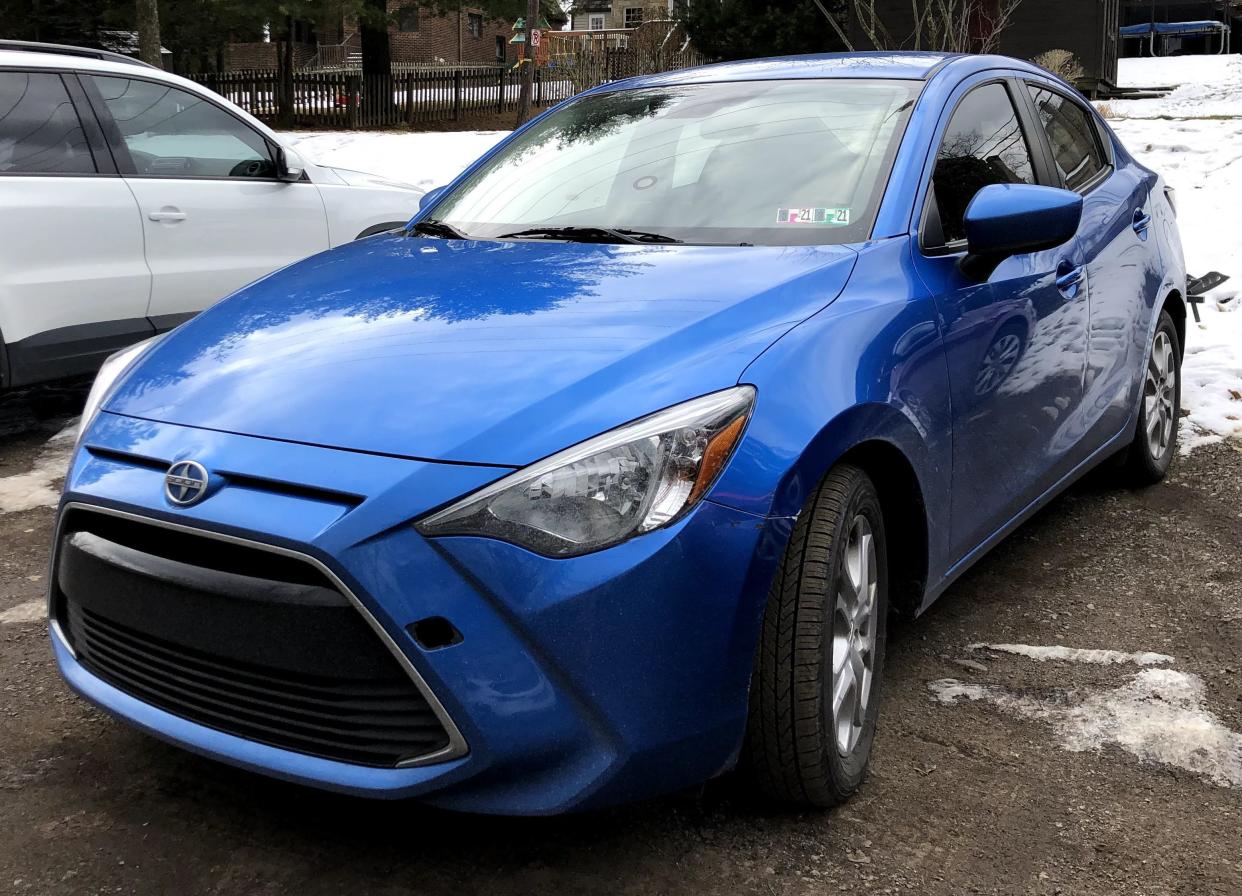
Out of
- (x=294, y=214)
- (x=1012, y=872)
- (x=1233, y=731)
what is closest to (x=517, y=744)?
(x=1012, y=872)

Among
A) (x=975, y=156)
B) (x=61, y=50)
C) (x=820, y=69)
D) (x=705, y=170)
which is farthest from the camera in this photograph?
(x=61, y=50)

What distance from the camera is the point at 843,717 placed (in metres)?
2.64

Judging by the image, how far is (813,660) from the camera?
7.91 feet

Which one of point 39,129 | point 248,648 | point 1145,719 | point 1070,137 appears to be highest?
point 39,129

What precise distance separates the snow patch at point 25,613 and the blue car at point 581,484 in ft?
3.17

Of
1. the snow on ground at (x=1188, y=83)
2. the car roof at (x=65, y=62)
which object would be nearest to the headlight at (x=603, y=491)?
the car roof at (x=65, y=62)

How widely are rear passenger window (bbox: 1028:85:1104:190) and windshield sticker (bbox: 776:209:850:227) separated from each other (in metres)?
1.37

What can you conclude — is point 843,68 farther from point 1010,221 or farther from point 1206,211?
point 1206,211

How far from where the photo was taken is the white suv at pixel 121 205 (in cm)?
541

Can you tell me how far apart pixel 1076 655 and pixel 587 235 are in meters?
1.76

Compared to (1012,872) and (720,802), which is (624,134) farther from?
(1012,872)

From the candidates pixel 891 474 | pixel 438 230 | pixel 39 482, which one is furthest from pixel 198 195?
pixel 891 474

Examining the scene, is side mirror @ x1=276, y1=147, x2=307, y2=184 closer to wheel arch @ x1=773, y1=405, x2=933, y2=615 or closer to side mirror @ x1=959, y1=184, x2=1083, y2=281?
side mirror @ x1=959, y1=184, x2=1083, y2=281

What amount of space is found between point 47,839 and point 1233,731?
105 inches
